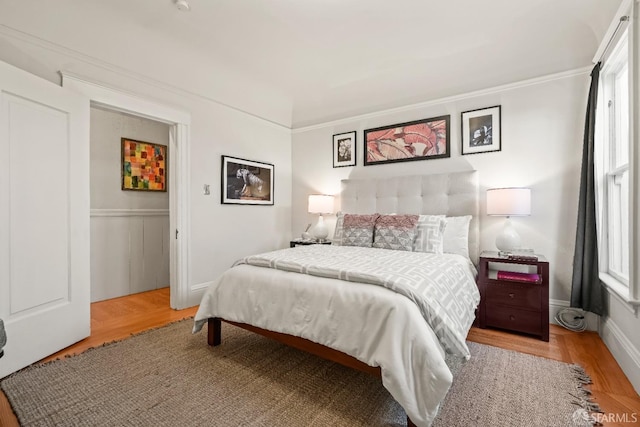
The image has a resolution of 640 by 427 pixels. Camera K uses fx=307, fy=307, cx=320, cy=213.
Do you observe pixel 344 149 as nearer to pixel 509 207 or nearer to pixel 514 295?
pixel 509 207

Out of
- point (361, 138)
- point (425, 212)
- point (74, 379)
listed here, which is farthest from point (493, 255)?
point (74, 379)

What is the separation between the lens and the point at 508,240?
107 inches

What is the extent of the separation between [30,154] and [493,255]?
3.67 m

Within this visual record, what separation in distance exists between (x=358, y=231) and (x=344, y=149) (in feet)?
4.65

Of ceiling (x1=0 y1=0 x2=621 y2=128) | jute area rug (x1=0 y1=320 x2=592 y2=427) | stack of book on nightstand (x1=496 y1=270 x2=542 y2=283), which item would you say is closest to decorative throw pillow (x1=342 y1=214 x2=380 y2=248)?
stack of book on nightstand (x1=496 y1=270 x2=542 y2=283)

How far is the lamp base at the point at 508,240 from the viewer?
106 inches

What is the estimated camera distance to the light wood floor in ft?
5.46

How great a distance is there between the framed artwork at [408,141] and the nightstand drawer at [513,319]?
1.67m

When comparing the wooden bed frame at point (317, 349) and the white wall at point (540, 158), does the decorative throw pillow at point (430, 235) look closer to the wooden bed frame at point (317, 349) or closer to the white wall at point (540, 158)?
the white wall at point (540, 158)

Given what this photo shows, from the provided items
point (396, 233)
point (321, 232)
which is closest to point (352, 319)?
point (396, 233)

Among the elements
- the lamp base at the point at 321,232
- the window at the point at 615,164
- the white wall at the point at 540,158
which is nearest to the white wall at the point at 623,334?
the window at the point at 615,164

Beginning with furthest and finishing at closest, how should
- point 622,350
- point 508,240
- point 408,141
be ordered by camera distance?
point 408,141
point 508,240
point 622,350

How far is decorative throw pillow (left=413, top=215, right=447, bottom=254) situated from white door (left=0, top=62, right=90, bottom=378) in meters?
2.86

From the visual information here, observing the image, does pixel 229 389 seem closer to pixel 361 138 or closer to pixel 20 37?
pixel 20 37
